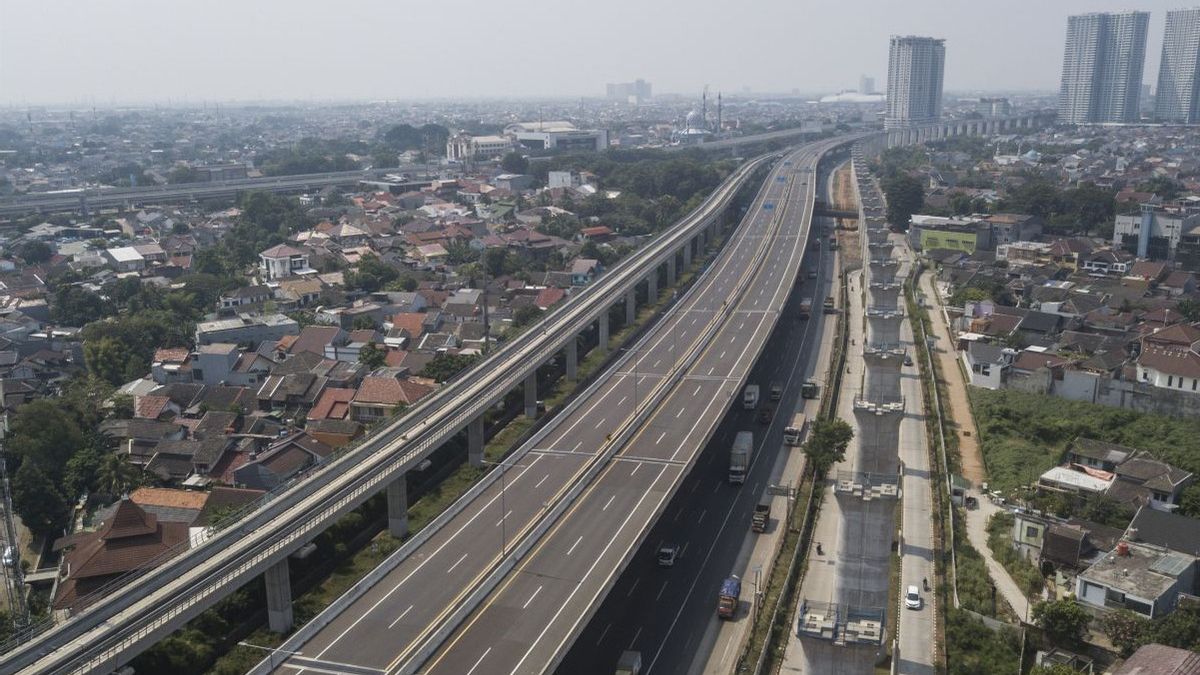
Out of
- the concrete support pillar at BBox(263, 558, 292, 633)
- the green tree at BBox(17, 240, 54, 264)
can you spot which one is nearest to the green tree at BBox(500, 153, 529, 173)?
the green tree at BBox(17, 240, 54, 264)

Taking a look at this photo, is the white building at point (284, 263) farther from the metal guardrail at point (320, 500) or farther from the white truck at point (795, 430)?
the white truck at point (795, 430)

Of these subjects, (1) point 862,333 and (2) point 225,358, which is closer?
(2) point 225,358

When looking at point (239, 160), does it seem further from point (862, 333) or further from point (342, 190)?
point (862, 333)

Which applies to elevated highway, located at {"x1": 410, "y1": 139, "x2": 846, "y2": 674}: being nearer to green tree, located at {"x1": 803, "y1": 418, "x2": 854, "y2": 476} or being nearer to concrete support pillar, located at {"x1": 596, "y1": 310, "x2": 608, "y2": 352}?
green tree, located at {"x1": 803, "y1": 418, "x2": 854, "y2": 476}

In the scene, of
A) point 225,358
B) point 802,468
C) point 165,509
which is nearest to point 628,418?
point 802,468

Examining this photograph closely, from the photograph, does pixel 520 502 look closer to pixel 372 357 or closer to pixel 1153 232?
pixel 372 357

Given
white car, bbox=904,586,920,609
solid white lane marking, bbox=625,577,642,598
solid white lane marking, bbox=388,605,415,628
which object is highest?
solid white lane marking, bbox=388,605,415,628

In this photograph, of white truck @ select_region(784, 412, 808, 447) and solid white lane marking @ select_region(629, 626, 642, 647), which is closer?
solid white lane marking @ select_region(629, 626, 642, 647)

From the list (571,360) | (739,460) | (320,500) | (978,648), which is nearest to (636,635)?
(978,648)
